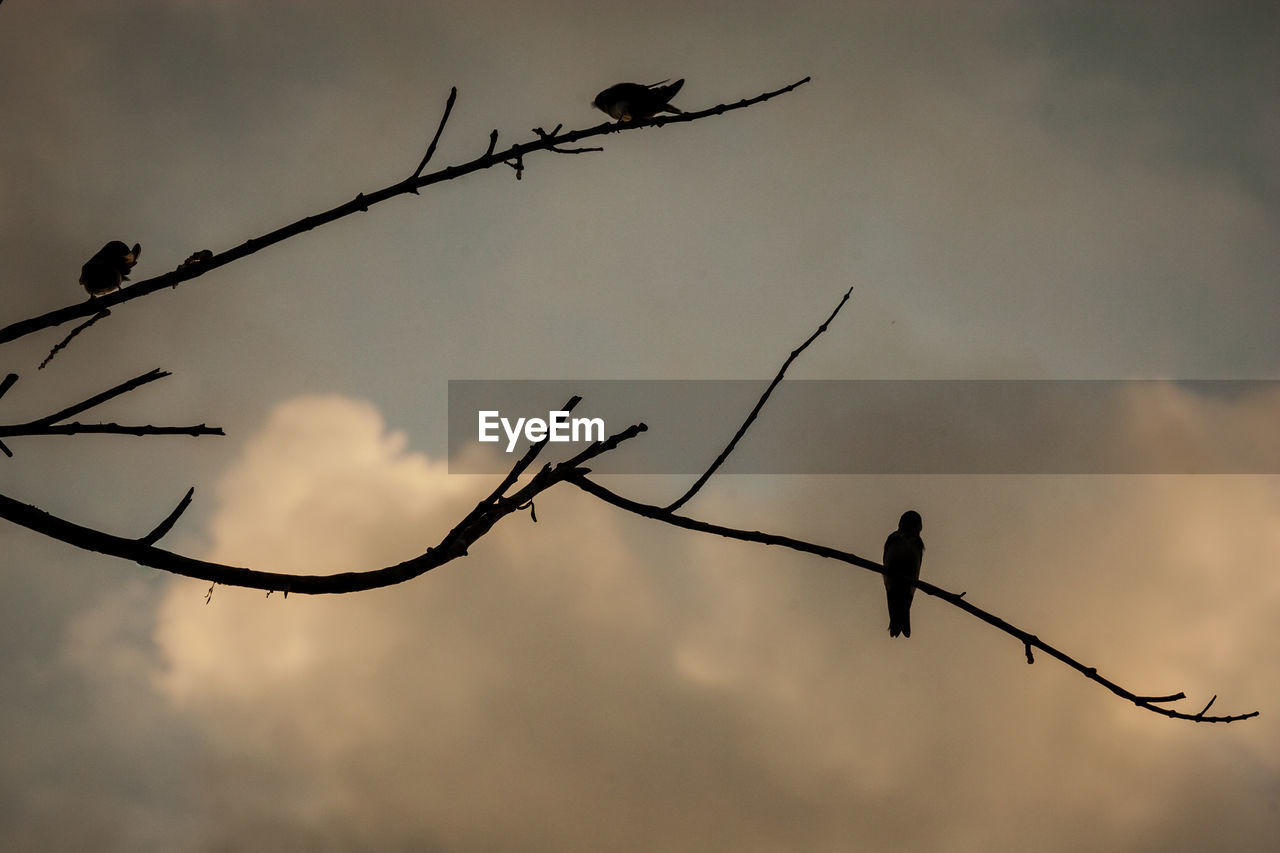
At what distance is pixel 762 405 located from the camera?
3.39 m

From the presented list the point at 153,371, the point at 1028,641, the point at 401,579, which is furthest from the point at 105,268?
the point at 1028,641

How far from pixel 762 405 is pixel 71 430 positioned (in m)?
2.12

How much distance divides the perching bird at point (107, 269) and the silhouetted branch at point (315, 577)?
26.8 feet

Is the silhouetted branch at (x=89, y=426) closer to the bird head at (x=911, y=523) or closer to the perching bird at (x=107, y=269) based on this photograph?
the perching bird at (x=107, y=269)

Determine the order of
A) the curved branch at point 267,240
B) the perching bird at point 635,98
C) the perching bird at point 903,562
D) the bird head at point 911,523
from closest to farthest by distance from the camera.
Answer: the curved branch at point 267,240, the perching bird at point 635,98, the perching bird at point 903,562, the bird head at point 911,523

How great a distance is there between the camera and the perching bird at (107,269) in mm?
10195

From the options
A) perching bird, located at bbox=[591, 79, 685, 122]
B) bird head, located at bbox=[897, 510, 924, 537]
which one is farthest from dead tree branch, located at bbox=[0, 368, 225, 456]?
bird head, located at bbox=[897, 510, 924, 537]

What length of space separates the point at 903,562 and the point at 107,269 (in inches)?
373

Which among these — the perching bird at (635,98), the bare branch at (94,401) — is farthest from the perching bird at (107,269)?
the bare branch at (94,401)

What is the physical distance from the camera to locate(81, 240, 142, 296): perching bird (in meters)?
10.2

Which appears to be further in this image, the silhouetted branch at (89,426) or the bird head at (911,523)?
the bird head at (911,523)

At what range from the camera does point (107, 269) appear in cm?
1023

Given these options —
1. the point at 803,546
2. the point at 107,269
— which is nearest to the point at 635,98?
the point at 107,269

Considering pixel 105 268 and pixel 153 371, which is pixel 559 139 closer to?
pixel 153 371
